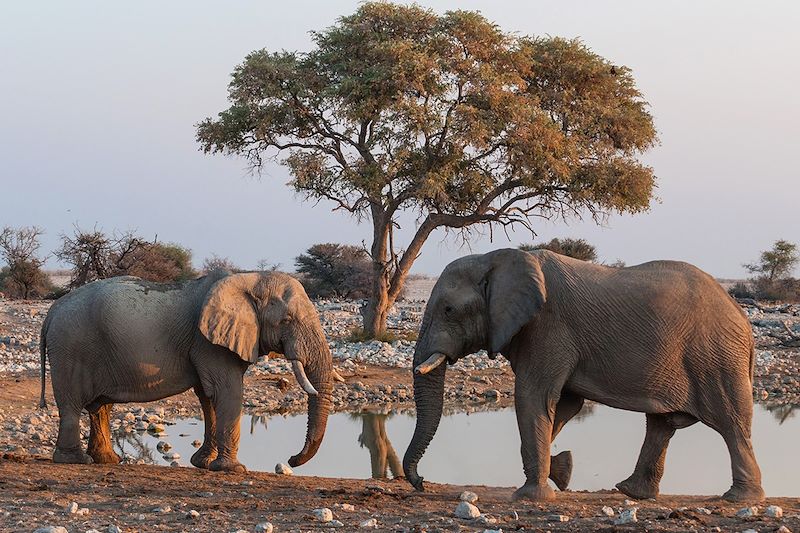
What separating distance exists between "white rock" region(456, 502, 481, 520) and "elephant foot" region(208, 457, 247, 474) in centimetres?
305

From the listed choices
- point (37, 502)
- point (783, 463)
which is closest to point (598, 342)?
point (37, 502)

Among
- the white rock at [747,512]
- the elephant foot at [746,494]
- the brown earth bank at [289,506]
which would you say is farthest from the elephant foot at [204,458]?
the white rock at [747,512]

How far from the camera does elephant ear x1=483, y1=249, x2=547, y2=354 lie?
8.29 meters

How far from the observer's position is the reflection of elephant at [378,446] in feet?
41.6

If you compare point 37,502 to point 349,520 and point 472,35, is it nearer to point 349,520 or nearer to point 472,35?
point 349,520

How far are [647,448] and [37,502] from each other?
4.65 meters

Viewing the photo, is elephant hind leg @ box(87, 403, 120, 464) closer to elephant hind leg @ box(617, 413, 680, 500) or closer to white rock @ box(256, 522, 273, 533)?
white rock @ box(256, 522, 273, 533)

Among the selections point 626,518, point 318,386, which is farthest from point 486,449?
point 626,518

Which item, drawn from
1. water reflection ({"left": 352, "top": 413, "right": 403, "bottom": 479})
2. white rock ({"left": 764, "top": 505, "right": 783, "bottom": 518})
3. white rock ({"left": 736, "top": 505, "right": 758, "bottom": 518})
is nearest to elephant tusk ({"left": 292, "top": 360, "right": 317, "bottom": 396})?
water reflection ({"left": 352, "top": 413, "right": 403, "bottom": 479})

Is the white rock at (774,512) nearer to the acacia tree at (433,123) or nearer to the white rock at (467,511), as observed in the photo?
the white rock at (467,511)

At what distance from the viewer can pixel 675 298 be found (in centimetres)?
841

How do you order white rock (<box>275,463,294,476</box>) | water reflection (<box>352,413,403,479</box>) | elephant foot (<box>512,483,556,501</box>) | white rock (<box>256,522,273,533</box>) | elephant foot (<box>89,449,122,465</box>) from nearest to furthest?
white rock (<box>256,522,273,533</box>), elephant foot (<box>512,483,556,501</box>), elephant foot (<box>89,449,122,465</box>), white rock (<box>275,463,294,476</box>), water reflection (<box>352,413,403,479</box>)

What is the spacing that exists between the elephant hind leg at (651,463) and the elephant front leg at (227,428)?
335 centimetres

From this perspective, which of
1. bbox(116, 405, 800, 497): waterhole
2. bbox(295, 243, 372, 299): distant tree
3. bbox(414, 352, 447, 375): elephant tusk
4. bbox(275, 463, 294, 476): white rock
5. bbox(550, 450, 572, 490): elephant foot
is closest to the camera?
bbox(414, 352, 447, 375): elephant tusk
